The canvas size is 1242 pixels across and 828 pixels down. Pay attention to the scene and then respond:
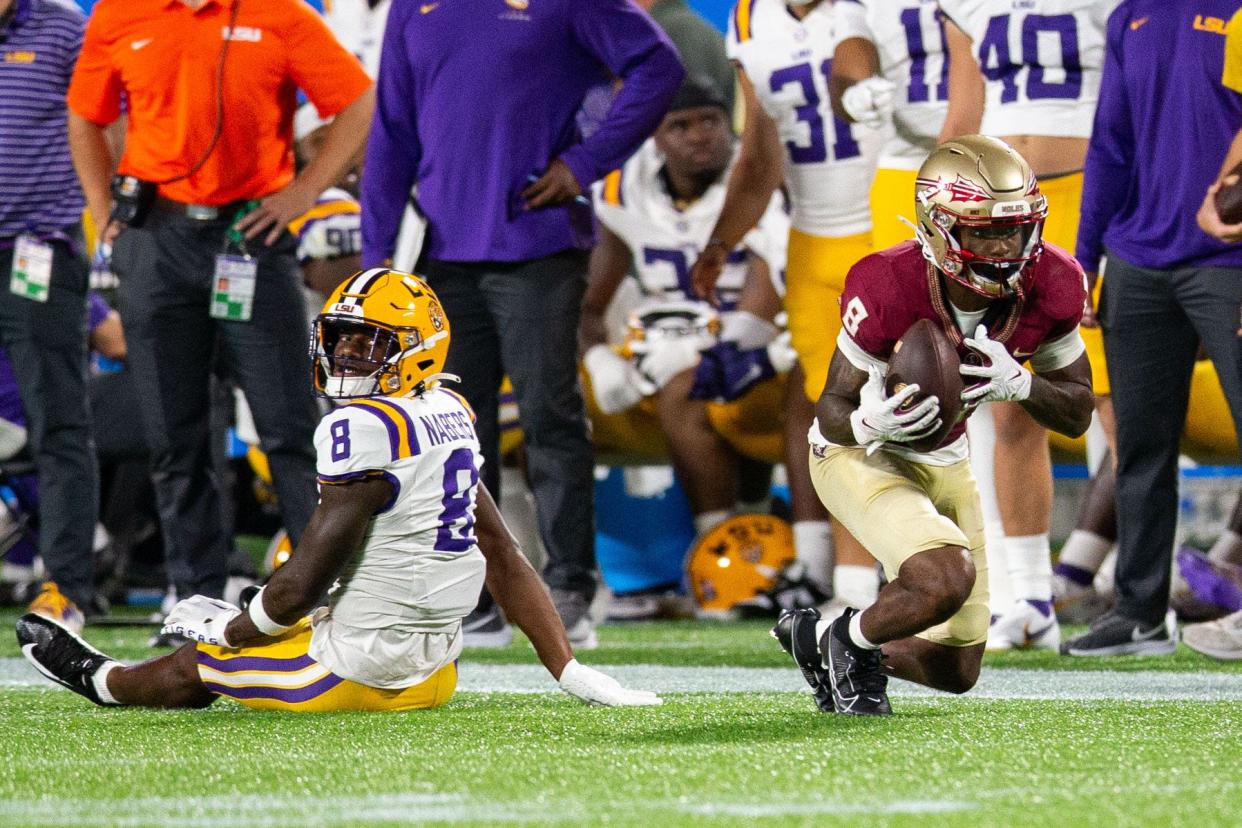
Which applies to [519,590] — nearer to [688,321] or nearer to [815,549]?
[815,549]

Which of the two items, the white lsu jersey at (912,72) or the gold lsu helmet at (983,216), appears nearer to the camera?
the gold lsu helmet at (983,216)

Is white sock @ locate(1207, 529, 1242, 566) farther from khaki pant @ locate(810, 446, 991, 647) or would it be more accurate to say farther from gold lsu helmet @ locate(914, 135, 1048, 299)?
gold lsu helmet @ locate(914, 135, 1048, 299)

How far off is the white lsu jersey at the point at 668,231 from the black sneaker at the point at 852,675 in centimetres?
340

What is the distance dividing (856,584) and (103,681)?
2617mm

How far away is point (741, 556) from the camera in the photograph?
22.2 ft

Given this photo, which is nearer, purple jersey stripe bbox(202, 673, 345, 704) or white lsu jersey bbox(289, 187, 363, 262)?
purple jersey stripe bbox(202, 673, 345, 704)

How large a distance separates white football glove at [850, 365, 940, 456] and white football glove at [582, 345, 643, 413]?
327cm

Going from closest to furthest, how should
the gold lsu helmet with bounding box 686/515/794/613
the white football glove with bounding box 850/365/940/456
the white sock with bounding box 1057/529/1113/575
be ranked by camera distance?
1. the white football glove with bounding box 850/365/940/456
2. the white sock with bounding box 1057/529/1113/575
3. the gold lsu helmet with bounding box 686/515/794/613

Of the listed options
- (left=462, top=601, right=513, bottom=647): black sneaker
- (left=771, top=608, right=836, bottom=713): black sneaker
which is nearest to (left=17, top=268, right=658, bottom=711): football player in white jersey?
(left=771, top=608, right=836, bottom=713): black sneaker

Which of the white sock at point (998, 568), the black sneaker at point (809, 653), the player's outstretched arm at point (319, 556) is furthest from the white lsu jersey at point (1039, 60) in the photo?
the player's outstretched arm at point (319, 556)

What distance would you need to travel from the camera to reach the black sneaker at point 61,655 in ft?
13.1

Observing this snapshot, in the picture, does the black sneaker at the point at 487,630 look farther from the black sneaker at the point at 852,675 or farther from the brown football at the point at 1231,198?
the brown football at the point at 1231,198

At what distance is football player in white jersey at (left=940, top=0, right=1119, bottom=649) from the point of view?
532cm

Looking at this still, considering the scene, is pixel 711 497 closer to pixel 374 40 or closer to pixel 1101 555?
pixel 1101 555
